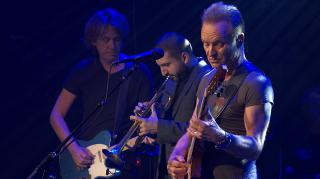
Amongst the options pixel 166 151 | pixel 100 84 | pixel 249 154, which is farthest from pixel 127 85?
pixel 249 154

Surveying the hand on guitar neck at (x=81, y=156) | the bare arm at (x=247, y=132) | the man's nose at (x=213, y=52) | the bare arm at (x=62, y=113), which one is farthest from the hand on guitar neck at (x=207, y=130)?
the bare arm at (x=62, y=113)

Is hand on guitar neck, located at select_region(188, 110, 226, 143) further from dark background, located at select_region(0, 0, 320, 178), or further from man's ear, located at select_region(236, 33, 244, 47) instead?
dark background, located at select_region(0, 0, 320, 178)

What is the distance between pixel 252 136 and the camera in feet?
8.39

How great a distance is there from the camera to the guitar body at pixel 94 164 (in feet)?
12.5

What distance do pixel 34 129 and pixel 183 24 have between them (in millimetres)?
1906

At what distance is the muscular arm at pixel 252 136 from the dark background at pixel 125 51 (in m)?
2.51

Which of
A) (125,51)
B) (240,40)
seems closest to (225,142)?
(240,40)

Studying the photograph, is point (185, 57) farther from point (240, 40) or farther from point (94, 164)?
point (94, 164)

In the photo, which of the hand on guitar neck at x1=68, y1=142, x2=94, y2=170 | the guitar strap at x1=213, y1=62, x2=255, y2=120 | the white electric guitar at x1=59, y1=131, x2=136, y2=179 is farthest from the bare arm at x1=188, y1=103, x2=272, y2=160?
the hand on guitar neck at x1=68, y1=142, x2=94, y2=170

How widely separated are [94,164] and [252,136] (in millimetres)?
1686

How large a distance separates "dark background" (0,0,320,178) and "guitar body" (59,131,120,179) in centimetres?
114

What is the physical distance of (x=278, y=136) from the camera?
5207 mm

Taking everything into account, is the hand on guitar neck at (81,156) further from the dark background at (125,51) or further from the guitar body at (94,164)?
the dark background at (125,51)

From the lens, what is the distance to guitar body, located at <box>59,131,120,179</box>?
3797 mm
